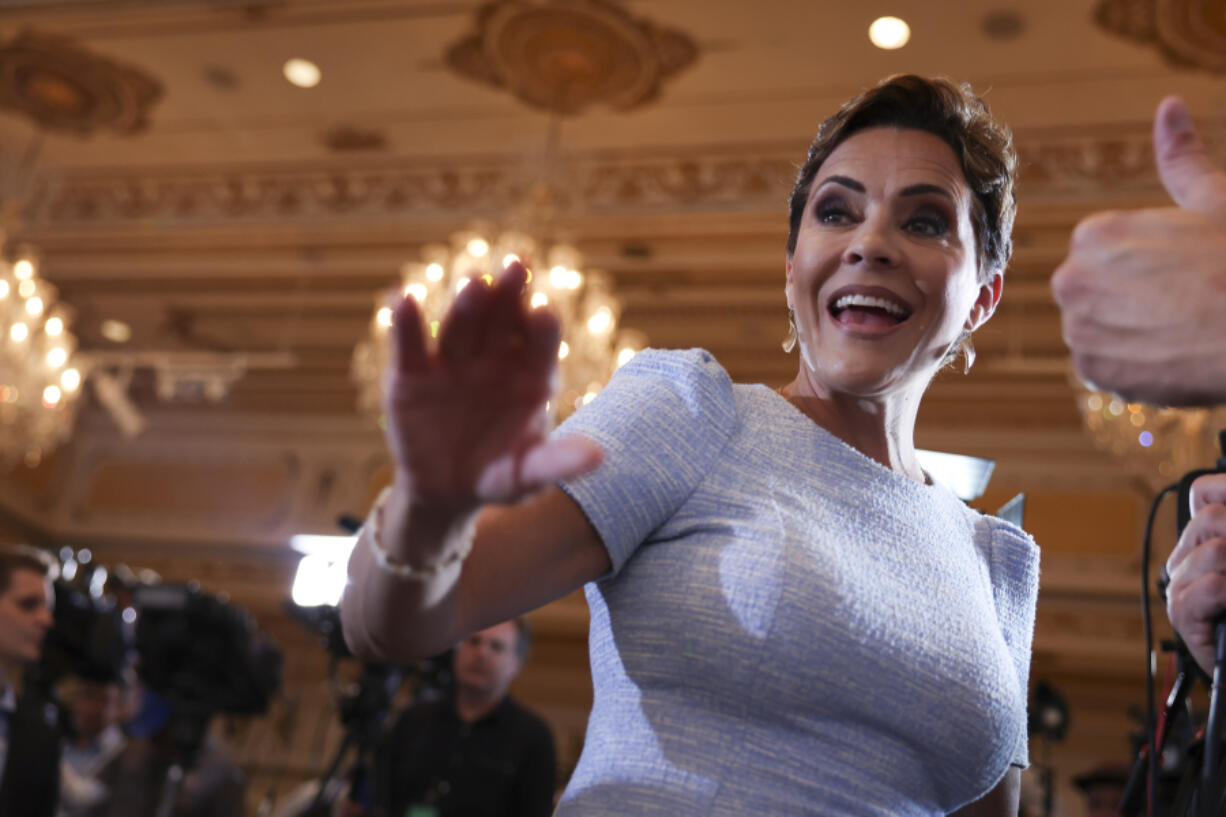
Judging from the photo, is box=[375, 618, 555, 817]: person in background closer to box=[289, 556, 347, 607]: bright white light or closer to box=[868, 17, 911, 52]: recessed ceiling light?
box=[289, 556, 347, 607]: bright white light

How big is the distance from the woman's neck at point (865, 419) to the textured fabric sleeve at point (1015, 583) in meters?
0.11

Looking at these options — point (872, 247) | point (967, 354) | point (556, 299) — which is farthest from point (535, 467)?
point (556, 299)

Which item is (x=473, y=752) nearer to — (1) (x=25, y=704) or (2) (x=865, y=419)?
(1) (x=25, y=704)

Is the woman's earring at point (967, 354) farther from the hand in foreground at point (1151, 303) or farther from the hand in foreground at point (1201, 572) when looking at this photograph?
the hand in foreground at point (1151, 303)

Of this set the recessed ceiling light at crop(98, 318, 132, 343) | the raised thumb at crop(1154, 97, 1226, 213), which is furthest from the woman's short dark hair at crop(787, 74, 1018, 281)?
the recessed ceiling light at crop(98, 318, 132, 343)

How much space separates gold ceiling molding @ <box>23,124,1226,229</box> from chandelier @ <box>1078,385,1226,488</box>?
1241mm

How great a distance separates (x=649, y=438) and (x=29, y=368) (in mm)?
6484

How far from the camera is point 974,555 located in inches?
45.3

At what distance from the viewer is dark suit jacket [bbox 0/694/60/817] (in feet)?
10.0

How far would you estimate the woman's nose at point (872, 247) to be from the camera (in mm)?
1096

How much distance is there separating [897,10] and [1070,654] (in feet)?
17.0

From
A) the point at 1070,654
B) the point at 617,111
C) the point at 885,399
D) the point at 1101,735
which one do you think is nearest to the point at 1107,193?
the point at 617,111

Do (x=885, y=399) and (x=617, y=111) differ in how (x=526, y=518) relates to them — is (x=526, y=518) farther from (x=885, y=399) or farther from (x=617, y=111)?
(x=617, y=111)

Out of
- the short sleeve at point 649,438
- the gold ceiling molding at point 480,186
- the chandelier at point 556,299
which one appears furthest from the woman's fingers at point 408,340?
the gold ceiling molding at point 480,186
